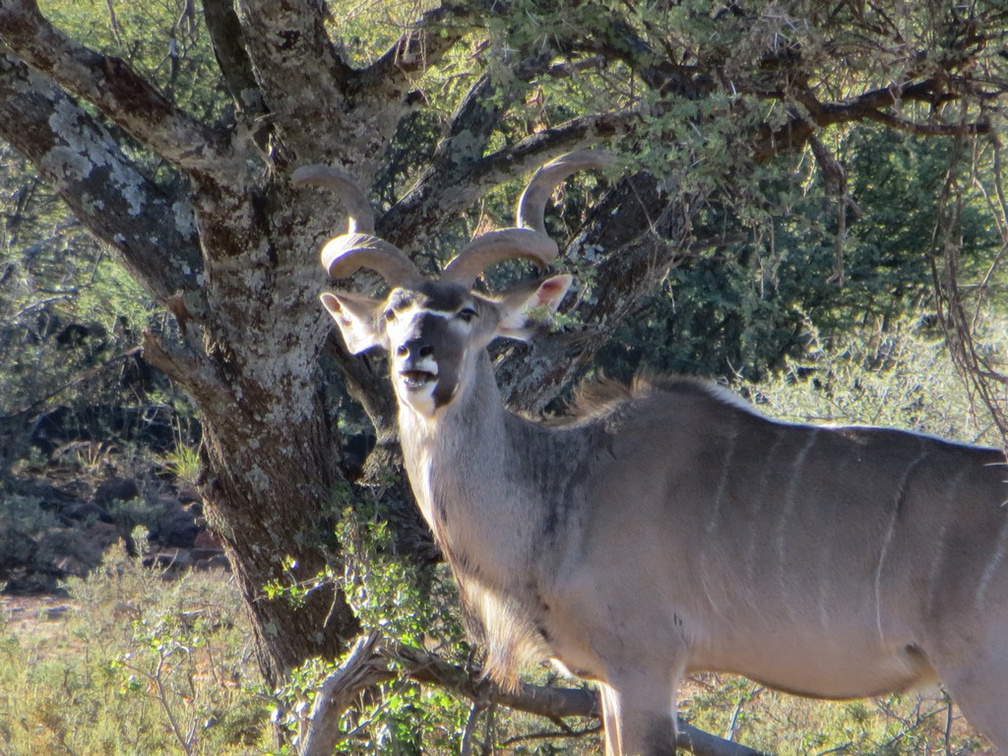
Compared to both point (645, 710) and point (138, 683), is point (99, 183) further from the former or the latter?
point (645, 710)

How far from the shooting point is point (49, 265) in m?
11.0

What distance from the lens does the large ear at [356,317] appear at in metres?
4.43

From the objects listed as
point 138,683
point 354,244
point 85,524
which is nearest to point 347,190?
point 354,244

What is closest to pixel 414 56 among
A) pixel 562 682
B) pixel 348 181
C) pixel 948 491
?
pixel 348 181

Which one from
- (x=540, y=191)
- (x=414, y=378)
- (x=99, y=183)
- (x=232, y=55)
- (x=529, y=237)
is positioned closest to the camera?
(x=414, y=378)

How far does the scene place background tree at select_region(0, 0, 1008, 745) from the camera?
3.57m

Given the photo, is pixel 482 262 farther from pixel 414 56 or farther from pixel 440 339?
pixel 414 56

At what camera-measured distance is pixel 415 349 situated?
3965 millimetres

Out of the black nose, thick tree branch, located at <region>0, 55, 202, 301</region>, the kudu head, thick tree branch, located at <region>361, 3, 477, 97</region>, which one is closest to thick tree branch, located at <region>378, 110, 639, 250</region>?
thick tree branch, located at <region>361, 3, 477, 97</region>

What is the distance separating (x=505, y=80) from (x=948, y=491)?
1977 mm

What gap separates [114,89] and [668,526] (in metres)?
2.50

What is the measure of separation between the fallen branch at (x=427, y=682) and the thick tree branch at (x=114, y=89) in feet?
6.19

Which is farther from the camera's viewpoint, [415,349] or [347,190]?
[347,190]

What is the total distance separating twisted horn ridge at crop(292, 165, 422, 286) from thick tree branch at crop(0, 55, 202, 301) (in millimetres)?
800
